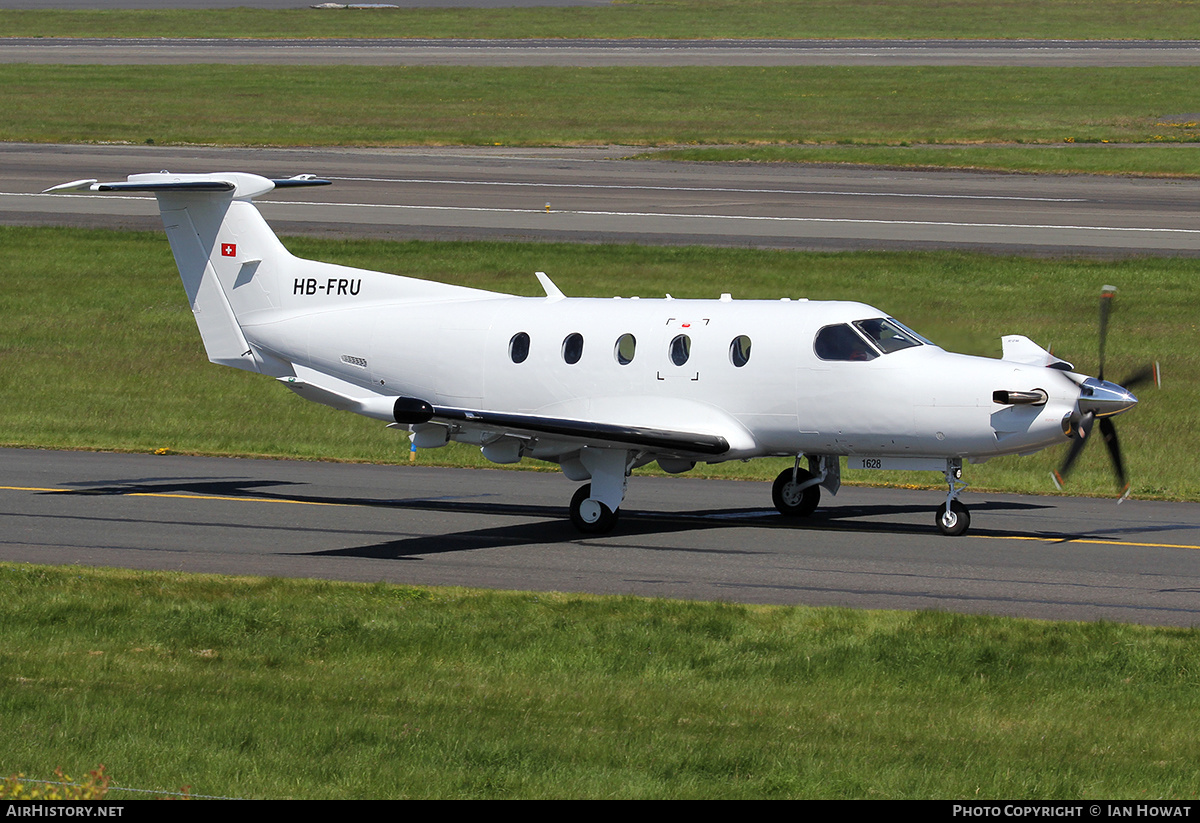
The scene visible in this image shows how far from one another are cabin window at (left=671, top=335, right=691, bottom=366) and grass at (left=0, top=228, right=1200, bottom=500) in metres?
3.37

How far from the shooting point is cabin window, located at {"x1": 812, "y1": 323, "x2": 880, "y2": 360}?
1805 centimetres

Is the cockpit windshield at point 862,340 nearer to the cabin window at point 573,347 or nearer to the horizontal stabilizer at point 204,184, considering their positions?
the cabin window at point 573,347

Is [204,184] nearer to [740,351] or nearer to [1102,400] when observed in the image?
[740,351]

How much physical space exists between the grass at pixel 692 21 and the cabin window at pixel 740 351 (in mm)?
72724

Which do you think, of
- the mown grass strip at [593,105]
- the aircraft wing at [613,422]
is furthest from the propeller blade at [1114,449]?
the mown grass strip at [593,105]

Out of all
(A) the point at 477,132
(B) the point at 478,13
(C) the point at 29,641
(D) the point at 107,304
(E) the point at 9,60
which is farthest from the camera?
(B) the point at 478,13

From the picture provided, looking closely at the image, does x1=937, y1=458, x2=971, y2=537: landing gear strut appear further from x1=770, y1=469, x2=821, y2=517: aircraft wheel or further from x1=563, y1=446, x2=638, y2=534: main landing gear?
x1=563, y1=446, x2=638, y2=534: main landing gear

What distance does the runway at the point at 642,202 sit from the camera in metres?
39.1

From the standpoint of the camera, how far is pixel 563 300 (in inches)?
794

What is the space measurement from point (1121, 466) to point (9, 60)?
7225 cm
